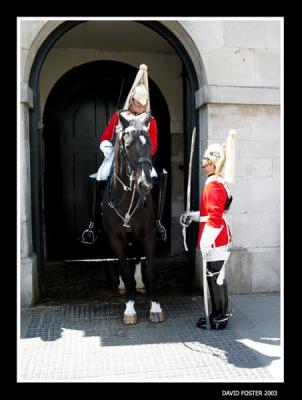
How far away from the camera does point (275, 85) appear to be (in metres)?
5.69

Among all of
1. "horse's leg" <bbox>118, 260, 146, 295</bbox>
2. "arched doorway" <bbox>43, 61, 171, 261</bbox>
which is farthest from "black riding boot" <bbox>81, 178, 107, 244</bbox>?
"arched doorway" <bbox>43, 61, 171, 261</bbox>

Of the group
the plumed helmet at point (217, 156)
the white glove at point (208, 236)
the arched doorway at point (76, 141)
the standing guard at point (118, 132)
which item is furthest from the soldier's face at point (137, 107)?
the arched doorway at point (76, 141)

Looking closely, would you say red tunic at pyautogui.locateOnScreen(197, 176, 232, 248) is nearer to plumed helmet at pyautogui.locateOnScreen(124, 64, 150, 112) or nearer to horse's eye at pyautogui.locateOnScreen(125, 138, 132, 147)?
horse's eye at pyautogui.locateOnScreen(125, 138, 132, 147)

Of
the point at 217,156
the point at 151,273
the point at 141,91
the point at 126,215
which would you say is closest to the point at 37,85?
the point at 141,91

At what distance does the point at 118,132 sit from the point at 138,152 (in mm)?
672

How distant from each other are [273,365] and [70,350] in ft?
6.38

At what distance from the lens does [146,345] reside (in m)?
4.07

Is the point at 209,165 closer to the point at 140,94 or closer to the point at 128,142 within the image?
the point at 128,142

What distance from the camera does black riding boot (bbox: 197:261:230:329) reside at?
4.42m

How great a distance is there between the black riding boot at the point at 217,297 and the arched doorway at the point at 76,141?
400cm

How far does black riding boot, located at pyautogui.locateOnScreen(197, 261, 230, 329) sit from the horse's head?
123cm

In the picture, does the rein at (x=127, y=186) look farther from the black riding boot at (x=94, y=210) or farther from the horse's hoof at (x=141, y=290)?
the horse's hoof at (x=141, y=290)

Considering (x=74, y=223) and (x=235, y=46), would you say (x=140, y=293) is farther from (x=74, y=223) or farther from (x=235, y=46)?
(x=235, y=46)

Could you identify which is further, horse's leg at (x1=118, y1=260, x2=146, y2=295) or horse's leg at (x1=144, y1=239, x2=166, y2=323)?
horse's leg at (x1=118, y1=260, x2=146, y2=295)
